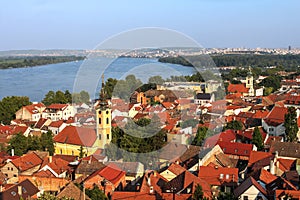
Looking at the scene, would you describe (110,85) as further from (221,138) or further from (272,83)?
(221,138)

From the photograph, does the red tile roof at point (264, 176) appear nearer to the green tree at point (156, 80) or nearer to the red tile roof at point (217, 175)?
the red tile roof at point (217, 175)

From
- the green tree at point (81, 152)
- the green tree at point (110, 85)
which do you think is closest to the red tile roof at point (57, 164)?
the green tree at point (81, 152)

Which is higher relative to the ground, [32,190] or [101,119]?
[101,119]

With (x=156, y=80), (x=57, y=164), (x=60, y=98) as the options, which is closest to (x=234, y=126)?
(x=57, y=164)

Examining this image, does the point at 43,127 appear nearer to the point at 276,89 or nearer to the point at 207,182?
the point at 207,182

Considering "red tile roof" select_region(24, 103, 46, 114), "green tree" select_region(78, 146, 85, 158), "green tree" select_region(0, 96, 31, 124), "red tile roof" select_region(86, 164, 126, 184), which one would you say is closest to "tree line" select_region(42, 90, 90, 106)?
"green tree" select_region(0, 96, 31, 124)

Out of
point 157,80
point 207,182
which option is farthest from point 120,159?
point 157,80
